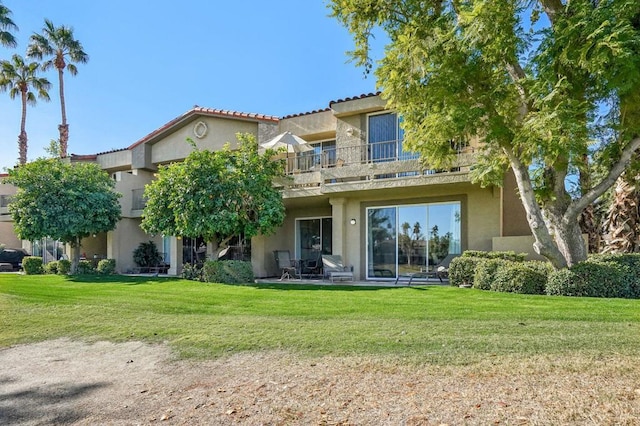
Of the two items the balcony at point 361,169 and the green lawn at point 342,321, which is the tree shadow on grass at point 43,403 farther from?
the balcony at point 361,169

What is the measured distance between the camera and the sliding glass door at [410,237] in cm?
1560

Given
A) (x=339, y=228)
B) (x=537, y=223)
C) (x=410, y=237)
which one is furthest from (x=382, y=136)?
(x=537, y=223)

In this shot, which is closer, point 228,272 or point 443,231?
point 443,231

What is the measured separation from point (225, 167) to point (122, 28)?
8255mm

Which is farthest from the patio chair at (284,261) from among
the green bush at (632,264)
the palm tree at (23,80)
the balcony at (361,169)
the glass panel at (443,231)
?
the palm tree at (23,80)

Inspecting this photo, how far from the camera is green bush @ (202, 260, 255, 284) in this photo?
621 inches

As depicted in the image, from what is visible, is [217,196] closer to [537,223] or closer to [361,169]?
[361,169]

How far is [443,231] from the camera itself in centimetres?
1566

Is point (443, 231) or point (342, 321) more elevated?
point (443, 231)

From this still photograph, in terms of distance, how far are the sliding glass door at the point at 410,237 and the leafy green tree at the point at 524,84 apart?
390cm

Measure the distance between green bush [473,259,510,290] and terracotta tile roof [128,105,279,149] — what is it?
1194 cm

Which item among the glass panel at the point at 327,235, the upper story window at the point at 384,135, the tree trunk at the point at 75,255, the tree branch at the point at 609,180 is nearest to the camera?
the tree branch at the point at 609,180

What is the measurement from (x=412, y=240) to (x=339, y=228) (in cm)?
288

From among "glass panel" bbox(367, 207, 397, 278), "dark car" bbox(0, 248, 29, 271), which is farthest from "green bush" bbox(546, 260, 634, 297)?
"dark car" bbox(0, 248, 29, 271)
